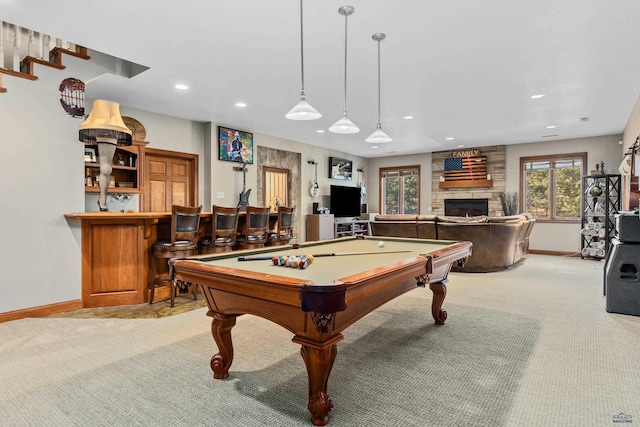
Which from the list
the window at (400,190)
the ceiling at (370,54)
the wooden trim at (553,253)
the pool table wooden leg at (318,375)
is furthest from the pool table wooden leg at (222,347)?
the window at (400,190)

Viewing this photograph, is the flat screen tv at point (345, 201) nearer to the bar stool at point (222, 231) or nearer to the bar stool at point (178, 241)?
the bar stool at point (222, 231)

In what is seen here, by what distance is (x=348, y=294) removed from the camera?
1540mm

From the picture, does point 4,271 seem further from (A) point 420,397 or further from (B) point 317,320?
(A) point 420,397

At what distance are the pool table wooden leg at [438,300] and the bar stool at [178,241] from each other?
2.49 m

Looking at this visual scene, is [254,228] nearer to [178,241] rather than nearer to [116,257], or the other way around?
[178,241]

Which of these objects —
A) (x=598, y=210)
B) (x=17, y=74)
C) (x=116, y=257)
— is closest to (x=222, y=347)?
(x=116, y=257)

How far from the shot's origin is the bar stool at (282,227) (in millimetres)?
4801

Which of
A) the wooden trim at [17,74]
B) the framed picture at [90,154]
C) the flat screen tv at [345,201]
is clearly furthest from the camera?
the flat screen tv at [345,201]

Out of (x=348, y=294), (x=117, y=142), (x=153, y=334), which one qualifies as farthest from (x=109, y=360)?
(x=117, y=142)

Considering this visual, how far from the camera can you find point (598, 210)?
681 centimetres

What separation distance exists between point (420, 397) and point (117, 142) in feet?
12.9

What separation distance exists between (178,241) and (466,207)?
24.2 ft

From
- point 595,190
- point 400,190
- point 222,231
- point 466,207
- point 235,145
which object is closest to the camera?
point 222,231

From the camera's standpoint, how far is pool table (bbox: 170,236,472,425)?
5.04 feet
